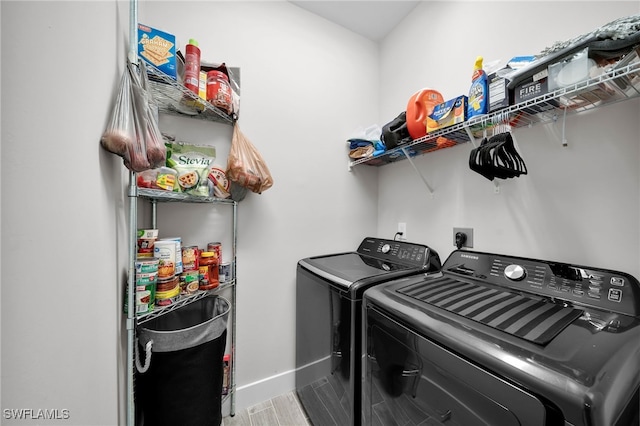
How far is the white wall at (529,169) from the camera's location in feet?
2.95

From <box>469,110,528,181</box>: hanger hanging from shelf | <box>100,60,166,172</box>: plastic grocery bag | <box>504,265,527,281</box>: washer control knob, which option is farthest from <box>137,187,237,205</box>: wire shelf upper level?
<box>504,265,527,281</box>: washer control knob

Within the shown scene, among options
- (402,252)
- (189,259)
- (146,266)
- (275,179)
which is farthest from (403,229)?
(146,266)

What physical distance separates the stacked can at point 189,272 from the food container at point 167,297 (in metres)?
0.07

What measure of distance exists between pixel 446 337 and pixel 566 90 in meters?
0.94

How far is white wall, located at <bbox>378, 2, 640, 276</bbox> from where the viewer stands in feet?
2.95

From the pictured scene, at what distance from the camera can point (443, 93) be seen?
1.56 m

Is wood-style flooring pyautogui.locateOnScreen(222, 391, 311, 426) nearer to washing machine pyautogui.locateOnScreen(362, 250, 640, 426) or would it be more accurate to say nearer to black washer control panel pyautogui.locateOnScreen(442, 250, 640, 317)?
washing machine pyautogui.locateOnScreen(362, 250, 640, 426)

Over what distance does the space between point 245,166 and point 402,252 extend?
1138mm

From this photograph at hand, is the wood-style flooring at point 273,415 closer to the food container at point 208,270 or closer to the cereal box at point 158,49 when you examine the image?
the food container at point 208,270

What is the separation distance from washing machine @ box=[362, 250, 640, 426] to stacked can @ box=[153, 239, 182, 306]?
2.91ft

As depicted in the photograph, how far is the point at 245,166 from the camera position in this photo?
1.32 meters


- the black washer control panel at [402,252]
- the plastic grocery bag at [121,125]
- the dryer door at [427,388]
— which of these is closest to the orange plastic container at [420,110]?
the black washer control panel at [402,252]

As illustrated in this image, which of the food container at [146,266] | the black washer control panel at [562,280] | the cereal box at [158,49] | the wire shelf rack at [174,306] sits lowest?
the wire shelf rack at [174,306]

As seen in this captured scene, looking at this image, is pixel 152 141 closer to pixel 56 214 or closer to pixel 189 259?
pixel 56 214
